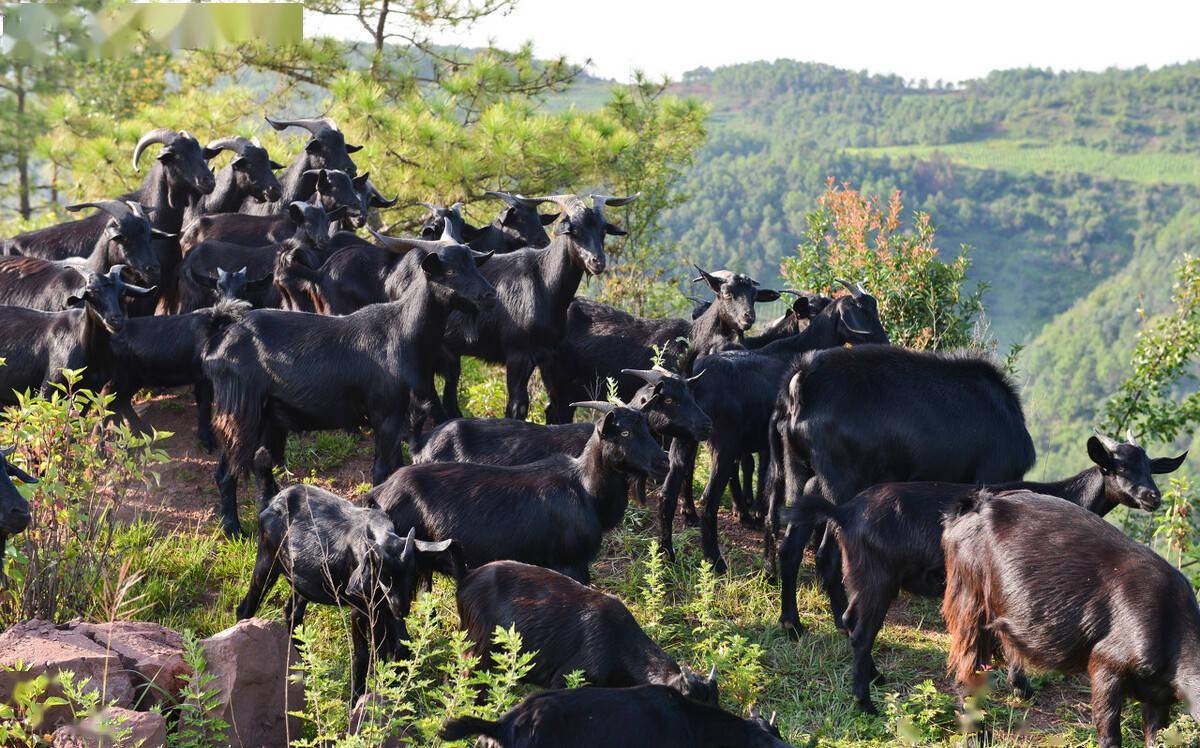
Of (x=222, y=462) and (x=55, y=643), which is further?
(x=222, y=462)

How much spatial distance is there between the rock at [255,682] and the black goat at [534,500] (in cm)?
98

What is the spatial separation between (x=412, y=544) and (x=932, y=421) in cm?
335

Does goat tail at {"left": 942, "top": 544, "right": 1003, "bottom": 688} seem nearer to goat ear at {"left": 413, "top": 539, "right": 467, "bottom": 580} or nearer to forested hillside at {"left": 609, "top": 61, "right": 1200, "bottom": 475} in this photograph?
goat ear at {"left": 413, "top": 539, "right": 467, "bottom": 580}

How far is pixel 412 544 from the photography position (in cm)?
564

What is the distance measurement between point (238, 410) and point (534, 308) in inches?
90.4

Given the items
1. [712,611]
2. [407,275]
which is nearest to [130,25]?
[407,275]

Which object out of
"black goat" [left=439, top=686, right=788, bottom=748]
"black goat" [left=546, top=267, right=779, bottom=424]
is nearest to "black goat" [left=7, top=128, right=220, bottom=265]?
"black goat" [left=546, top=267, right=779, bottom=424]

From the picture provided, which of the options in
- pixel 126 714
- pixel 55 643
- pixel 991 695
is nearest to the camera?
pixel 126 714

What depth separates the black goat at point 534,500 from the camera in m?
6.37

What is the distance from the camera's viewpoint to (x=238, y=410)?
7535 millimetres

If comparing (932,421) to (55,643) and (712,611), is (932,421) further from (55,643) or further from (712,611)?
(55,643)

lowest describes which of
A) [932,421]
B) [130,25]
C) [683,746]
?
[683,746]

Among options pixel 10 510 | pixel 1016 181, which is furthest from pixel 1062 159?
pixel 10 510

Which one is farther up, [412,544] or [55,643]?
[412,544]
